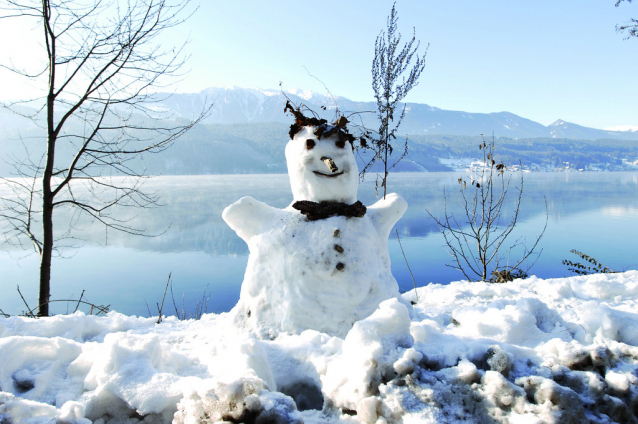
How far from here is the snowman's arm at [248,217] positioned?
8.88 feet

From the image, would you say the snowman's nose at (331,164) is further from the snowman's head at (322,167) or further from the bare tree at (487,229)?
the bare tree at (487,229)

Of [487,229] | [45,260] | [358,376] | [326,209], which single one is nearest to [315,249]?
[326,209]

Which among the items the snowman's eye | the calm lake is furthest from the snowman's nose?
the calm lake

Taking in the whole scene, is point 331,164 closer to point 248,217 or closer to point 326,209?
point 326,209

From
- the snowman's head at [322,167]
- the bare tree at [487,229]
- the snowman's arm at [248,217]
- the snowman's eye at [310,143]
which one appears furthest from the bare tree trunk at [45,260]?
the bare tree at [487,229]

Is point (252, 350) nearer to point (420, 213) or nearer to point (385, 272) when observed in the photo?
point (385, 272)

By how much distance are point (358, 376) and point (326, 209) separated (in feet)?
5.05

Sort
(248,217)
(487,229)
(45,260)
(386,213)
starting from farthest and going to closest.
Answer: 1. (487,229)
2. (45,260)
3. (386,213)
4. (248,217)

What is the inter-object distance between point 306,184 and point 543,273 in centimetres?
883

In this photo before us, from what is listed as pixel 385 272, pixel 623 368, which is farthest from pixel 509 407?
pixel 385 272

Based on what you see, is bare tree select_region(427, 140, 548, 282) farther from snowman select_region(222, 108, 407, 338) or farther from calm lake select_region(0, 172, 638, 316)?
snowman select_region(222, 108, 407, 338)

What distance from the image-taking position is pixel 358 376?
47.8 inches

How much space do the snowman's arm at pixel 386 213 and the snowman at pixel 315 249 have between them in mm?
12

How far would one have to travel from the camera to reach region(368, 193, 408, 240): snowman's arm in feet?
9.52
